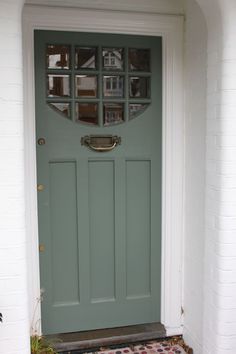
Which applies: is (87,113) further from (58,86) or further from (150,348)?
(150,348)

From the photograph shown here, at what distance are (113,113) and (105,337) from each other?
1507mm

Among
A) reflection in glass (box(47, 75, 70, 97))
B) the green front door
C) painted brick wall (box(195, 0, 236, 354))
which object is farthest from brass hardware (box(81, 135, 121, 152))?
painted brick wall (box(195, 0, 236, 354))

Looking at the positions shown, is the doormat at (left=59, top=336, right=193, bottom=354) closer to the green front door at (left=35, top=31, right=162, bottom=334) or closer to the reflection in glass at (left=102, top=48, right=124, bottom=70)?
the green front door at (left=35, top=31, right=162, bottom=334)

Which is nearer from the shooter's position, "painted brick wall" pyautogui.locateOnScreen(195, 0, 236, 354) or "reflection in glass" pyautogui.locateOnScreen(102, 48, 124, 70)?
"painted brick wall" pyautogui.locateOnScreen(195, 0, 236, 354)

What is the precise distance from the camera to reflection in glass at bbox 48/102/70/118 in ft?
8.19

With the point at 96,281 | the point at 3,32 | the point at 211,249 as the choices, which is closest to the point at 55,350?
the point at 96,281

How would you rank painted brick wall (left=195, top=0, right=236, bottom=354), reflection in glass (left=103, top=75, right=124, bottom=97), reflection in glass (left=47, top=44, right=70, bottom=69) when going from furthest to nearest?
1. reflection in glass (left=103, top=75, right=124, bottom=97)
2. reflection in glass (left=47, top=44, right=70, bottom=69)
3. painted brick wall (left=195, top=0, right=236, bottom=354)

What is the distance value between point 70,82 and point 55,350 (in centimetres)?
173

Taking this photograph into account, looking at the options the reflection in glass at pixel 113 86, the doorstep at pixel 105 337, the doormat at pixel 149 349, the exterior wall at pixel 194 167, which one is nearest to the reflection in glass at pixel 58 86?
the reflection in glass at pixel 113 86

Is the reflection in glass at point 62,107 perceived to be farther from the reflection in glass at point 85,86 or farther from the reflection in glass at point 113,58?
the reflection in glass at point 113,58

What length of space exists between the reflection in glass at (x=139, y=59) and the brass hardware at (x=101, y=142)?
49 centimetres

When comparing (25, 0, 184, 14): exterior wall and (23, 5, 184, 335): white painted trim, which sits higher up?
(25, 0, 184, 14): exterior wall

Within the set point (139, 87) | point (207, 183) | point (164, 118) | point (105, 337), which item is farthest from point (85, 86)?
point (105, 337)

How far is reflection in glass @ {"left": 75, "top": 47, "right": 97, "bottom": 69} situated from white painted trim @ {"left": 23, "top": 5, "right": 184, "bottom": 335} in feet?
0.41
